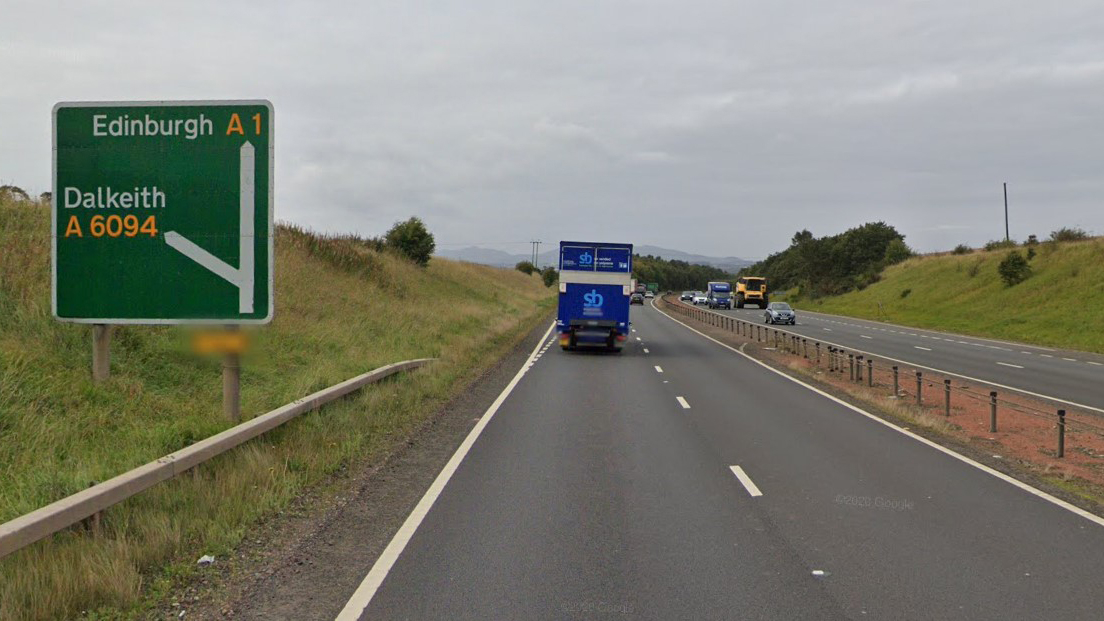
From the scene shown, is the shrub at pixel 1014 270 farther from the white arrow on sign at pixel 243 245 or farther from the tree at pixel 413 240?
the white arrow on sign at pixel 243 245

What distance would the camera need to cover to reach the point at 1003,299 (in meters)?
56.2

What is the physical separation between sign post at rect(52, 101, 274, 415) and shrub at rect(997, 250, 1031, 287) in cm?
5905

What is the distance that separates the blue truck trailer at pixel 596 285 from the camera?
99.6ft

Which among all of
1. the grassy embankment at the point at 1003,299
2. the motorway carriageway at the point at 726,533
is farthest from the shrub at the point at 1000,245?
the motorway carriageway at the point at 726,533

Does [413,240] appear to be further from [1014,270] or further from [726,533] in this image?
[726,533]

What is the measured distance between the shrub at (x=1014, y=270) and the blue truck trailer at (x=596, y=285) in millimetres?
39815

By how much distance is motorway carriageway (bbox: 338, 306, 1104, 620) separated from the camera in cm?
585

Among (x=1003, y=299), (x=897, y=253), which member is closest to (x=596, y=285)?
(x=1003, y=299)

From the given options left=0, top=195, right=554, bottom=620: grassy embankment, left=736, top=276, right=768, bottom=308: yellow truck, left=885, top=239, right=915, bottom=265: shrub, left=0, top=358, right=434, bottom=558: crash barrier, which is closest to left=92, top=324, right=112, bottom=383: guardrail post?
left=0, top=195, right=554, bottom=620: grassy embankment

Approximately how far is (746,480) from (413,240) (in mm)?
59509

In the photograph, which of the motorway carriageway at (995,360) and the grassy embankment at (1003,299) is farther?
the grassy embankment at (1003,299)

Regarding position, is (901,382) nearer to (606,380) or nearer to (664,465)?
(606,380)

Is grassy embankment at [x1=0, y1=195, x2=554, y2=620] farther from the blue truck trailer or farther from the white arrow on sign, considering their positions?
the blue truck trailer

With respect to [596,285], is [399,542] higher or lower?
lower
